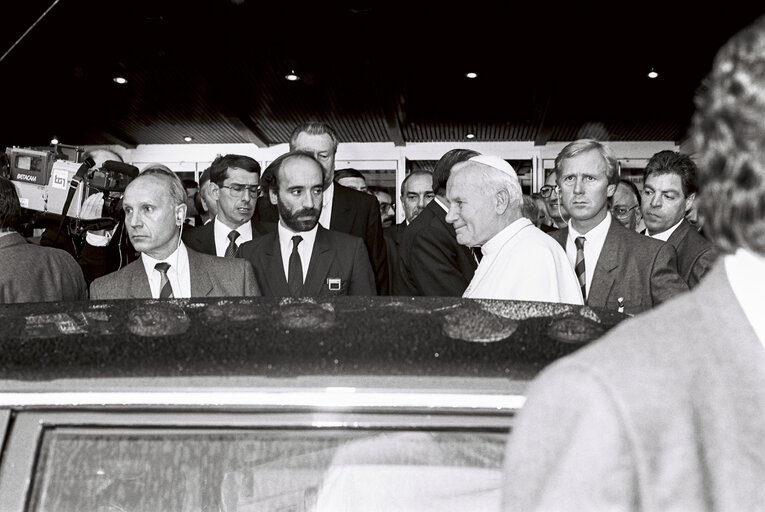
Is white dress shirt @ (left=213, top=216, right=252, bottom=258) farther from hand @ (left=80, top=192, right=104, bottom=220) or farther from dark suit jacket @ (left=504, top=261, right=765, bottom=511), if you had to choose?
dark suit jacket @ (left=504, top=261, right=765, bottom=511)

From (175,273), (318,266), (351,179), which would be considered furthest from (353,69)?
(175,273)

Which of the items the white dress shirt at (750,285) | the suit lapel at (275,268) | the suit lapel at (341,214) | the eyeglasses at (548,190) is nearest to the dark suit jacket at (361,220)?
the suit lapel at (341,214)

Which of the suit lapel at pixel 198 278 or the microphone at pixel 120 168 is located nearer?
the suit lapel at pixel 198 278

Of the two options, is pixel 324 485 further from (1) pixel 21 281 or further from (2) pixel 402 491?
(1) pixel 21 281

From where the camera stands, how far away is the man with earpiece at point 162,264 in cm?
313

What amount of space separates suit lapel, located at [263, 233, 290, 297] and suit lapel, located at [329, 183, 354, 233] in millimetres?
→ 711

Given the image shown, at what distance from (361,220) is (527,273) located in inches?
70.8

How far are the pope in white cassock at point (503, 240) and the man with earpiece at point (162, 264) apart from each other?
0.90 metres

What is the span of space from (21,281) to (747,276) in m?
2.87

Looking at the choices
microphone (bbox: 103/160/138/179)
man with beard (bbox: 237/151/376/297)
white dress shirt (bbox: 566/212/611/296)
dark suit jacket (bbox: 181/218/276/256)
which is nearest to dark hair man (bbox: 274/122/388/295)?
dark suit jacket (bbox: 181/218/276/256)

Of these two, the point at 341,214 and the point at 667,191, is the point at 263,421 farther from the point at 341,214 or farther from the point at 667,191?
the point at 667,191

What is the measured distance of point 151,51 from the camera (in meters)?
11.0

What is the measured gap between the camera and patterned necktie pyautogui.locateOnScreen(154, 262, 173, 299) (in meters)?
3.10

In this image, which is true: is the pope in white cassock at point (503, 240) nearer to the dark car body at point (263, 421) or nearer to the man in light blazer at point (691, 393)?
the dark car body at point (263, 421)
